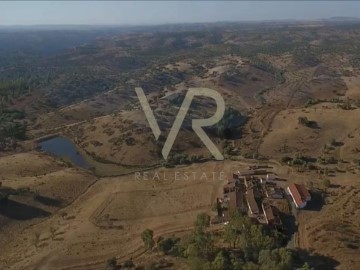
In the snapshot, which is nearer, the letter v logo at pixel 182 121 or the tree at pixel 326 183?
the tree at pixel 326 183

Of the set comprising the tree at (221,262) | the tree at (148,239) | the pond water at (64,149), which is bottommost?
the pond water at (64,149)

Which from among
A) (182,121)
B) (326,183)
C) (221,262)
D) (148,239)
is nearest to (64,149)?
(182,121)

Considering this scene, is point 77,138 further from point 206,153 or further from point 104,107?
point 104,107

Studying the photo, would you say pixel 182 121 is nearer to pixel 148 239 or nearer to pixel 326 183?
pixel 326 183

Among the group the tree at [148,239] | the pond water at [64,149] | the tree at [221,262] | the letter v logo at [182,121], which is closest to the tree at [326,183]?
the letter v logo at [182,121]

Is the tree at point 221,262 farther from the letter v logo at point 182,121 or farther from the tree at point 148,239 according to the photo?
the letter v logo at point 182,121

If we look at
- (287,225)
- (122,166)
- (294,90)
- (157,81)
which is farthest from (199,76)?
(287,225)

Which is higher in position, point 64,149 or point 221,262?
point 221,262

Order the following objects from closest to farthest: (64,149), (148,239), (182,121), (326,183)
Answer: (148,239)
(326,183)
(64,149)
(182,121)
